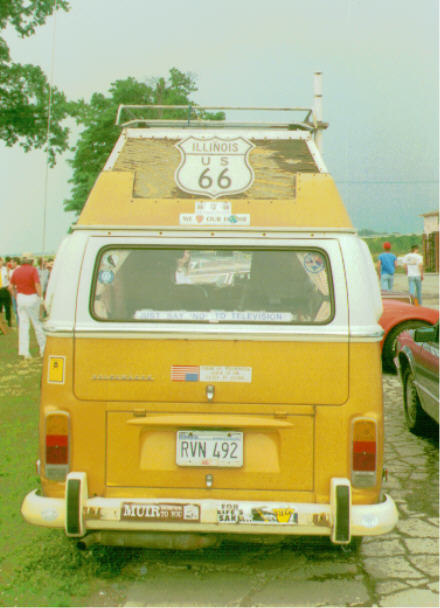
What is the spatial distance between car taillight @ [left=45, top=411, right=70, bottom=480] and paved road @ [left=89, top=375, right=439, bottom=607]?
0.68 meters

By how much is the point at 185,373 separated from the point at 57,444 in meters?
0.76

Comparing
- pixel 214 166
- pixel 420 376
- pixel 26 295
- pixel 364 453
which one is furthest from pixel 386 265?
pixel 364 453

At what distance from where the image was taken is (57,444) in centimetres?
366

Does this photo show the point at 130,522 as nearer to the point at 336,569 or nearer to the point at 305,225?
the point at 336,569

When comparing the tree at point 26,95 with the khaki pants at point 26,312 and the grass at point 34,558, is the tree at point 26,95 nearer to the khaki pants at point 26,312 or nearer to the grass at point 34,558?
the khaki pants at point 26,312

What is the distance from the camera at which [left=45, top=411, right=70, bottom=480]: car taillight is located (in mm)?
3646

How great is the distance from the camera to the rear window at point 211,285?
3.75m

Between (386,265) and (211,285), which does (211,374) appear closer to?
(211,285)

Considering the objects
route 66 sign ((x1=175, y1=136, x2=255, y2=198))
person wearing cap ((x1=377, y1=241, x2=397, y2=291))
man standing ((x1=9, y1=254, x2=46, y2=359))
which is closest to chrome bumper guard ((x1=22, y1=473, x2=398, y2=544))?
route 66 sign ((x1=175, y1=136, x2=255, y2=198))

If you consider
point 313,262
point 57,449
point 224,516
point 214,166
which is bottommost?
point 224,516

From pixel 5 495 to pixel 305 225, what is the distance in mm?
3037

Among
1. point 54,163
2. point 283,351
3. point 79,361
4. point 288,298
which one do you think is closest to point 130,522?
point 79,361

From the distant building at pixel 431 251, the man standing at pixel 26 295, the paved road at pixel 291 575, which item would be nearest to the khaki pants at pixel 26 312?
the man standing at pixel 26 295

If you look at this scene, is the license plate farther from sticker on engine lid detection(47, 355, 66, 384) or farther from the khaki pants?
the khaki pants
